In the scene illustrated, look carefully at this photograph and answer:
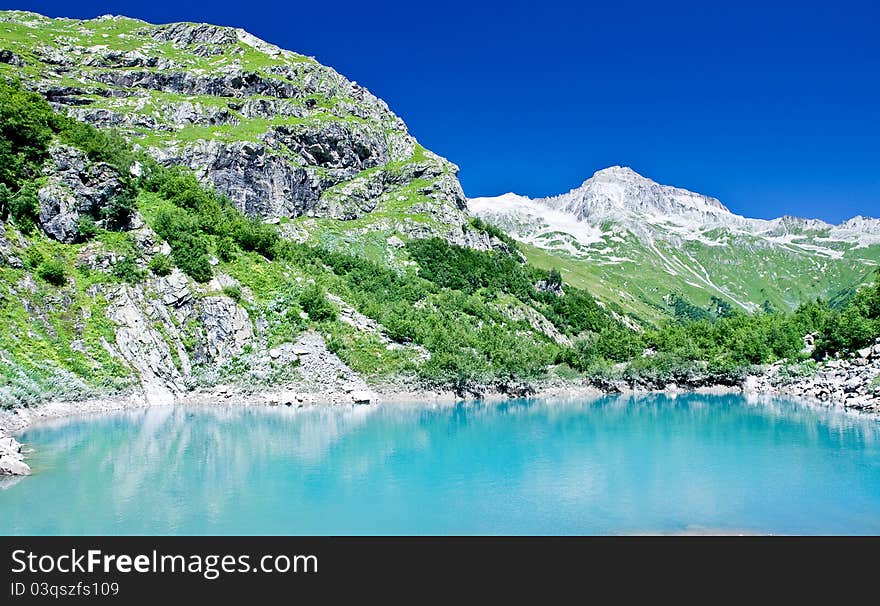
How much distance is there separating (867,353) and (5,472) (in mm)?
90148

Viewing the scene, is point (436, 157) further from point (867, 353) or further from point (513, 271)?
point (867, 353)

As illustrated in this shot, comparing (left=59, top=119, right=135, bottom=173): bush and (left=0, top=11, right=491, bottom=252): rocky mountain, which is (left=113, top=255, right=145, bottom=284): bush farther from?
(left=0, top=11, right=491, bottom=252): rocky mountain

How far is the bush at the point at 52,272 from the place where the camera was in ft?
213

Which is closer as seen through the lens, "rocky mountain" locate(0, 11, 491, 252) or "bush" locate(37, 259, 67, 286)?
"bush" locate(37, 259, 67, 286)

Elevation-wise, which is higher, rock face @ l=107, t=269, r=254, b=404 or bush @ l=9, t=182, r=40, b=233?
bush @ l=9, t=182, r=40, b=233

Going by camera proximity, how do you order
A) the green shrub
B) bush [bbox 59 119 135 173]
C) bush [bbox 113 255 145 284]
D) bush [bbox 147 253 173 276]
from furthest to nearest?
bush [bbox 59 119 135 173] → the green shrub → bush [bbox 147 253 173 276] → bush [bbox 113 255 145 284]

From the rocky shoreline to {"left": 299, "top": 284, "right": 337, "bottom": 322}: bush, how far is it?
10.3 metres

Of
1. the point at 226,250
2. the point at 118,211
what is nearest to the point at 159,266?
the point at 118,211

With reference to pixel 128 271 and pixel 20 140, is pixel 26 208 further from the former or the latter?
pixel 128 271

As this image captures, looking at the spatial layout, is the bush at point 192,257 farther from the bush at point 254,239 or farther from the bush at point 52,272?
the bush at point 52,272

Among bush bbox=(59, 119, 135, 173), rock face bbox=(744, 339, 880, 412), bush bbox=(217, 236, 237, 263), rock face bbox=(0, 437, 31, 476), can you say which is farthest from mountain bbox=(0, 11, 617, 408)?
rock face bbox=(744, 339, 880, 412)

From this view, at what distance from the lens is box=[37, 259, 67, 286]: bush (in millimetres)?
65062

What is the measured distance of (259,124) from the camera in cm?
12950

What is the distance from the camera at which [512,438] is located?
54531 millimetres
